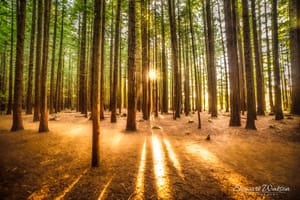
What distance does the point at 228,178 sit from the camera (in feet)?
8.93

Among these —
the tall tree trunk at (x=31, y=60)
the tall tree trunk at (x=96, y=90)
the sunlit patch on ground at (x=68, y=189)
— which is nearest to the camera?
the sunlit patch on ground at (x=68, y=189)

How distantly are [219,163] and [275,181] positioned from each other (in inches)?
40.6

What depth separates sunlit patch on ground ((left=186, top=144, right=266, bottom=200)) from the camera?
227 centimetres

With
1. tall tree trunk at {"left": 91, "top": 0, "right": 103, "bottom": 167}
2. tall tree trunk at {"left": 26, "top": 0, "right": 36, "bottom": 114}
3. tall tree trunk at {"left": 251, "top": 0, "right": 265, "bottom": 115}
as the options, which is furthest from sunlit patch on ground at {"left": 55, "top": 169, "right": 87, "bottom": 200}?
tall tree trunk at {"left": 251, "top": 0, "right": 265, "bottom": 115}

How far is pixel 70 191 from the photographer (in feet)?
7.72

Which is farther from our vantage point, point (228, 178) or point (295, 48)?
point (295, 48)

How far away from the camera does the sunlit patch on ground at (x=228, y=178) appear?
227 centimetres

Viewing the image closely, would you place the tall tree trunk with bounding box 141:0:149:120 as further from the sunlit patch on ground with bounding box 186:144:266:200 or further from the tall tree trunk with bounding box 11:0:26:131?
the sunlit patch on ground with bounding box 186:144:266:200

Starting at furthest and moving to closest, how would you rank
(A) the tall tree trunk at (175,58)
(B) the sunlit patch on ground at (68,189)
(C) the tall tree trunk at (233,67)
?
(A) the tall tree trunk at (175,58) → (C) the tall tree trunk at (233,67) → (B) the sunlit patch on ground at (68,189)

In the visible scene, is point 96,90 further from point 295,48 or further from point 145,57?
point 295,48

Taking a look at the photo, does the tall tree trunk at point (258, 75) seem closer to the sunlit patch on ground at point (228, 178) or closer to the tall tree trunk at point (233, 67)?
the tall tree trunk at point (233, 67)

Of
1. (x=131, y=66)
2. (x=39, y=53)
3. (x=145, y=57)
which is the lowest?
(x=131, y=66)

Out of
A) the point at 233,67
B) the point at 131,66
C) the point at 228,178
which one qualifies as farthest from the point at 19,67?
the point at 233,67

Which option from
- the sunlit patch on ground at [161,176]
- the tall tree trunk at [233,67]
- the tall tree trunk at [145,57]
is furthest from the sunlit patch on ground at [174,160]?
the tall tree trunk at [145,57]
